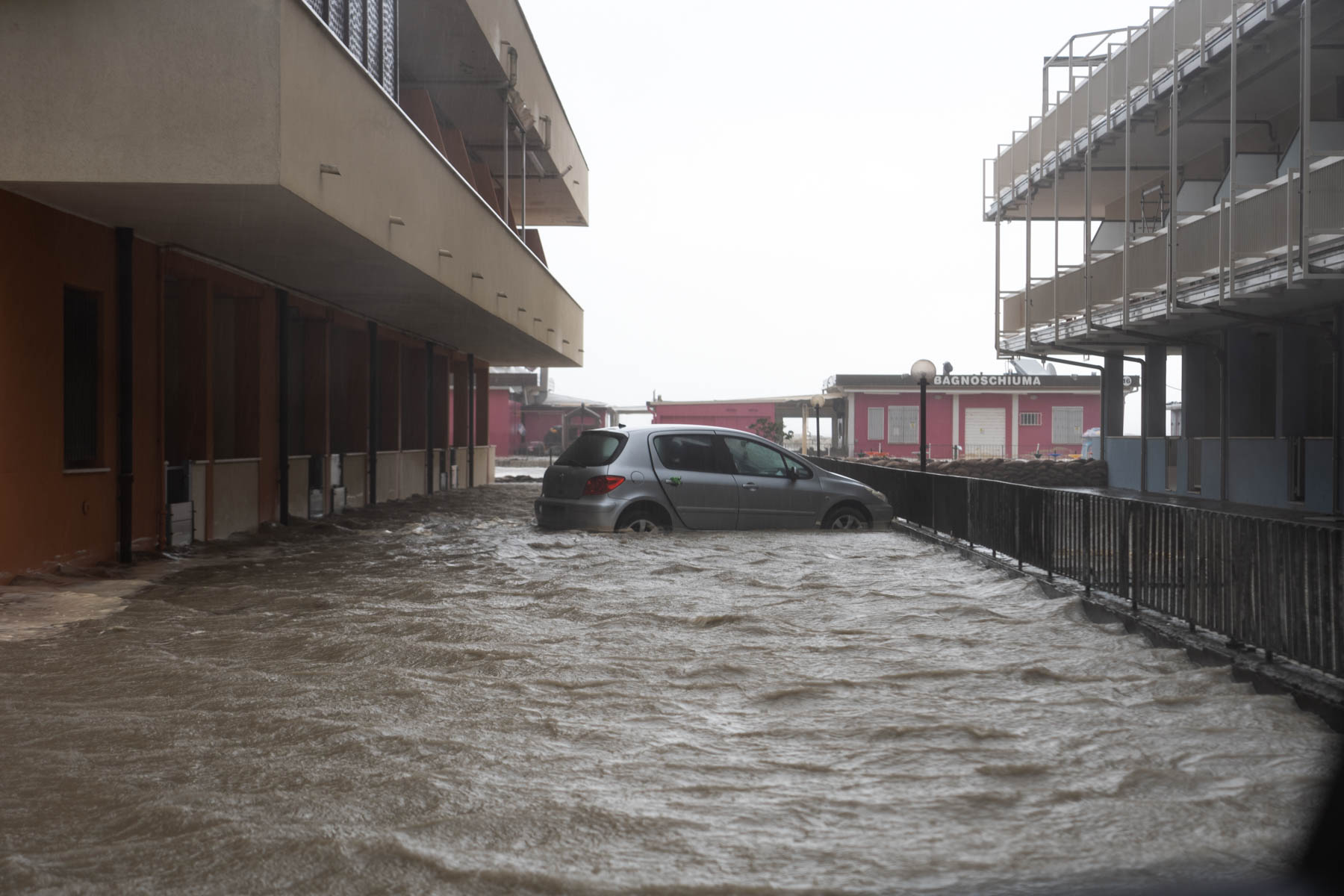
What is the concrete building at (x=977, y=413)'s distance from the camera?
50.1 meters

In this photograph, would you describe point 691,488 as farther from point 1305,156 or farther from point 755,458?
point 1305,156

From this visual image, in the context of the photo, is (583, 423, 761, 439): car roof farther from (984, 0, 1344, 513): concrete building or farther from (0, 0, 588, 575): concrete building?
(984, 0, 1344, 513): concrete building

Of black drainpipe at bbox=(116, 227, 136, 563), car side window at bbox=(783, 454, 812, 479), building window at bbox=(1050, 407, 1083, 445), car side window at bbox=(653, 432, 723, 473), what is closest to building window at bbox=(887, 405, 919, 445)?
building window at bbox=(1050, 407, 1083, 445)

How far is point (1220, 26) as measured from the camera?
16281 mm

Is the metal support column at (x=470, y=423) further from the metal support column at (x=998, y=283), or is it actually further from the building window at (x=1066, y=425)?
the building window at (x=1066, y=425)

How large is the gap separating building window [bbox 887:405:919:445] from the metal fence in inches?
1561

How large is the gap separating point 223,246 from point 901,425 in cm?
4083

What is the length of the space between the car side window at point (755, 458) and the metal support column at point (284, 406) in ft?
19.6

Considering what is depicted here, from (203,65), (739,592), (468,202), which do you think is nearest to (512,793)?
(739,592)

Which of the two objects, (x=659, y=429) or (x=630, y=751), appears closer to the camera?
(x=630, y=751)

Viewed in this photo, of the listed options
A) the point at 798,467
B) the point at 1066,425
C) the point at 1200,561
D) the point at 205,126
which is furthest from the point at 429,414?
the point at 1066,425

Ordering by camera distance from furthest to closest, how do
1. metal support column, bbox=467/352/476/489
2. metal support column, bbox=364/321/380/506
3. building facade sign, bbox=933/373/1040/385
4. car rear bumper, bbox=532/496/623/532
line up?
building facade sign, bbox=933/373/1040/385
metal support column, bbox=467/352/476/489
metal support column, bbox=364/321/380/506
car rear bumper, bbox=532/496/623/532

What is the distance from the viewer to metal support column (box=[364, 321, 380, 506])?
1986cm

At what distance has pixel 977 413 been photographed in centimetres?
5053
